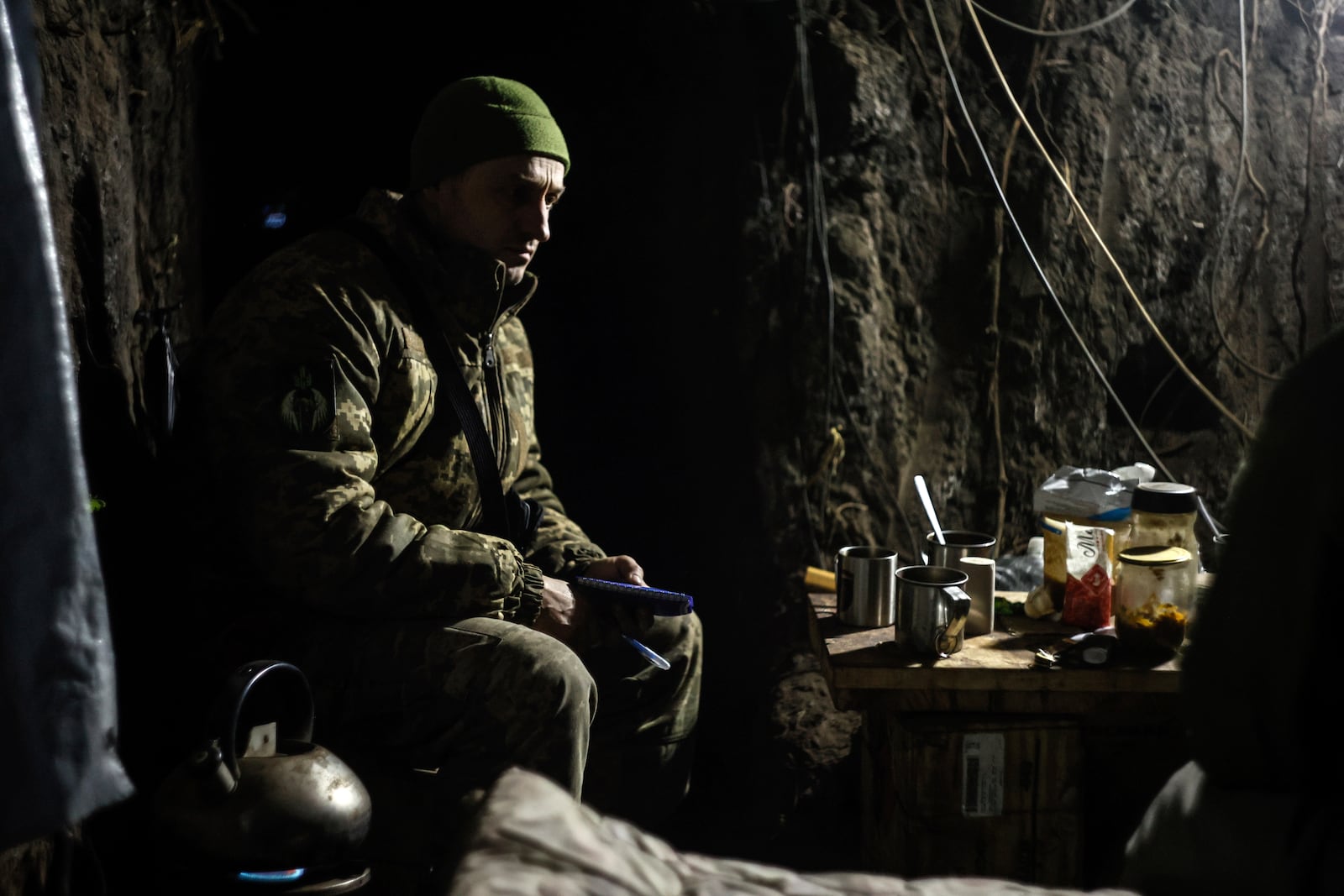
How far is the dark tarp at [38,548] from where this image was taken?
3.39 feet

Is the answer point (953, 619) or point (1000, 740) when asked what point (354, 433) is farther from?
point (1000, 740)

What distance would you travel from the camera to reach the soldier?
215cm

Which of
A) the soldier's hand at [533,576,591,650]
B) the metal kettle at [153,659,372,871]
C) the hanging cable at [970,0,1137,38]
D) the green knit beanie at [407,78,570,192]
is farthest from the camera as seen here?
the hanging cable at [970,0,1137,38]

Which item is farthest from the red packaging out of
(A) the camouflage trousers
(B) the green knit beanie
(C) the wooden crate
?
(B) the green knit beanie

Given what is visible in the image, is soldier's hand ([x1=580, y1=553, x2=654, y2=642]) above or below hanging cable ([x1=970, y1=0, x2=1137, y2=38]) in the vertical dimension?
below

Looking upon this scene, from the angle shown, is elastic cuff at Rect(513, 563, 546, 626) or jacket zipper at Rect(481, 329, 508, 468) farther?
jacket zipper at Rect(481, 329, 508, 468)

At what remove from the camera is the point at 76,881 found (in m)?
2.14

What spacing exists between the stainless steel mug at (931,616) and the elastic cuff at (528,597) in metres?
0.75

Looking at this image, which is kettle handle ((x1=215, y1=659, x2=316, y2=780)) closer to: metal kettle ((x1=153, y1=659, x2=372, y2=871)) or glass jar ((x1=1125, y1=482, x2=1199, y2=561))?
metal kettle ((x1=153, y1=659, x2=372, y2=871))

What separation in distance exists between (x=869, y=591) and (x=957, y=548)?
22 centimetres

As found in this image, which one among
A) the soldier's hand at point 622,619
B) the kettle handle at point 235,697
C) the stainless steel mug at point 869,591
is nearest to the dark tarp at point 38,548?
the kettle handle at point 235,697

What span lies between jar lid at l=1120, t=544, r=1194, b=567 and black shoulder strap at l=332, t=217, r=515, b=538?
4.31 ft

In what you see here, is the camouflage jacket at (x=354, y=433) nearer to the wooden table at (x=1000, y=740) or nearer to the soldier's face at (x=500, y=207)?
the soldier's face at (x=500, y=207)

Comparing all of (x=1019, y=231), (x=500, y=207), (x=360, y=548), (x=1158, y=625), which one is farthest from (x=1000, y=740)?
(x=1019, y=231)
